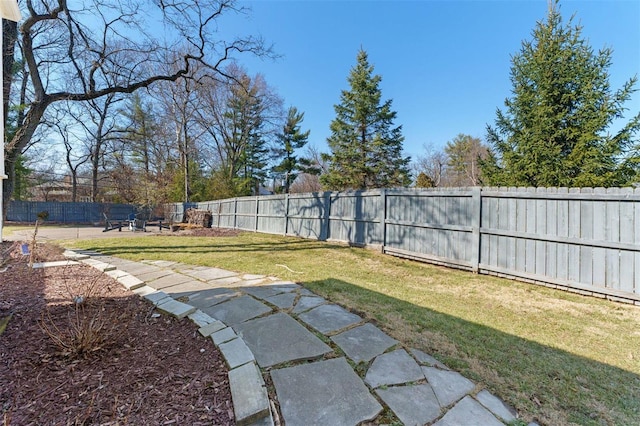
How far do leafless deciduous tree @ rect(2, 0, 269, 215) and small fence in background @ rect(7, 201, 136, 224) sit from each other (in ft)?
40.1

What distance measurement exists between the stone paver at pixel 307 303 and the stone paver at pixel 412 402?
1286 mm

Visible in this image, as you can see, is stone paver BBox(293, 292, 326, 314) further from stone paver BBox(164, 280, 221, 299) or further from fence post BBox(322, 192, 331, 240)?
fence post BBox(322, 192, 331, 240)

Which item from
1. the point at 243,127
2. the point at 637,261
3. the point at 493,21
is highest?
the point at 243,127

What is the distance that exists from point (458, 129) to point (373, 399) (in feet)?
80.5

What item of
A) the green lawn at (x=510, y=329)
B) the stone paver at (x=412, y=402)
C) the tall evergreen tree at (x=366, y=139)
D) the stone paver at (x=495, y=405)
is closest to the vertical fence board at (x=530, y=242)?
the green lawn at (x=510, y=329)

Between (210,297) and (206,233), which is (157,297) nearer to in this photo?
(210,297)

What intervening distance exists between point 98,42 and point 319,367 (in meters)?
8.64

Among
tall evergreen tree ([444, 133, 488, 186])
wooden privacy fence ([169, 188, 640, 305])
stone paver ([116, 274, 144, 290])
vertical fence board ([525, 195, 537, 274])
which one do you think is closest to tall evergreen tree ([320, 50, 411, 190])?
tall evergreen tree ([444, 133, 488, 186])

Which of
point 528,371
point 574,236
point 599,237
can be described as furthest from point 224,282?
point 599,237

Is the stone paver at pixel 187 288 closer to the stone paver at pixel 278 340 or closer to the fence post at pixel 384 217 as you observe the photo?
the stone paver at pixel 278 340

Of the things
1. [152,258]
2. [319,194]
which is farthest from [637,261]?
[152,258]

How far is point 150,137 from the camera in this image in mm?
19062

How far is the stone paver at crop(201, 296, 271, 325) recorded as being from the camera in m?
2.51

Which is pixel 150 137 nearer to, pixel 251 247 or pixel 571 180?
pixel 251 247
